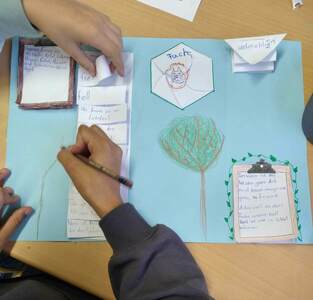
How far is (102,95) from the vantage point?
685 mm

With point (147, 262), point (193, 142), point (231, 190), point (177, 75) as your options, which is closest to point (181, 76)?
point (177, 75)

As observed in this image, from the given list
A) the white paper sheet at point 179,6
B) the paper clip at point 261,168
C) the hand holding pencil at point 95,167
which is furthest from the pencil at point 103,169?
the white paper sheet at point 179,6

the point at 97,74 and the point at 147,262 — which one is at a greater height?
the point at 97,74

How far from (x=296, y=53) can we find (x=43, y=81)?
48cm

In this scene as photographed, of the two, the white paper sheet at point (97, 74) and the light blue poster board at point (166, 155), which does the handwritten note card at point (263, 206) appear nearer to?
the light blue poster board at point (166, 155)

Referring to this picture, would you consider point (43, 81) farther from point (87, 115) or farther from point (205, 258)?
point (205, 258)

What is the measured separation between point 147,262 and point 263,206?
0.22 metres

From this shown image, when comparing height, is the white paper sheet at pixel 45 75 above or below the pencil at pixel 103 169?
above

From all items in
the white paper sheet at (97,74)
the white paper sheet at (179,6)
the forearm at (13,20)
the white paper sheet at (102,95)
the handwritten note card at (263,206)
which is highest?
the white paper sheet at (179,6)

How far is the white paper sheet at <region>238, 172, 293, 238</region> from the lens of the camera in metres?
0.63

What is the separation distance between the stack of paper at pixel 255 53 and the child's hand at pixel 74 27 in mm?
217

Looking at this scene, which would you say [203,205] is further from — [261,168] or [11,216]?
[11,216]

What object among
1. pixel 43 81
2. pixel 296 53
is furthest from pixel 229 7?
pixel 43 81

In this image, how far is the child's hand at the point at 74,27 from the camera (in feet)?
2.10
